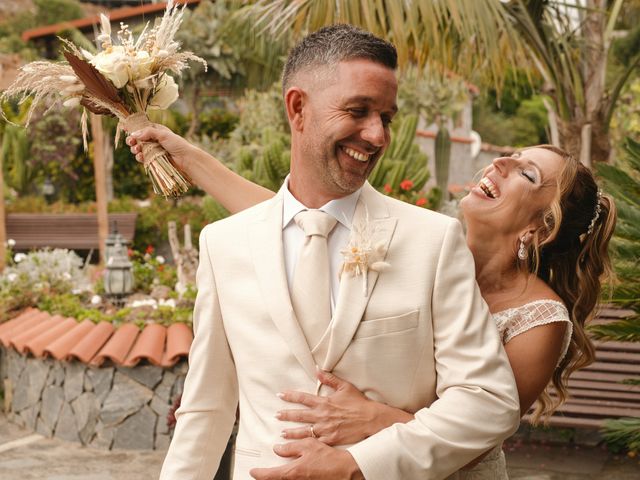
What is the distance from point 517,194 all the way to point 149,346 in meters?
4.38

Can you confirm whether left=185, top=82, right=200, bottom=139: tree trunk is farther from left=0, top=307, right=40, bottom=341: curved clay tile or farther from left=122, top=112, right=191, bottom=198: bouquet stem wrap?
left=122, top=112, right=191, bottom=198: bouquet stem wrap

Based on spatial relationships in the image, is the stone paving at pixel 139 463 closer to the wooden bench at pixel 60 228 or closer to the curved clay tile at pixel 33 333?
the curved clay tile at pixel 33 333

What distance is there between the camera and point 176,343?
647 centimetres

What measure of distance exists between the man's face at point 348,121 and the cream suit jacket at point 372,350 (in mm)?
122

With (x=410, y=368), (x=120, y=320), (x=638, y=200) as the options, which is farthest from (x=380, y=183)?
(x=410, y=368)

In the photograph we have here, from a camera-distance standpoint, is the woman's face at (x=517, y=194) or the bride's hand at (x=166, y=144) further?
the bride's hand at (x=166, y=144)

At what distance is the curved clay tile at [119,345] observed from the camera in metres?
6.41

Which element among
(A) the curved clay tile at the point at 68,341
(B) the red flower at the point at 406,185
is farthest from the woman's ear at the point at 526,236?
(B) the red flower at the point at 406,185

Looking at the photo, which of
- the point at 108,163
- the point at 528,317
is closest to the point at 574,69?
the point at 528,317

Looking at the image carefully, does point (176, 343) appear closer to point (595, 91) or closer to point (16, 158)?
point (595, 91)

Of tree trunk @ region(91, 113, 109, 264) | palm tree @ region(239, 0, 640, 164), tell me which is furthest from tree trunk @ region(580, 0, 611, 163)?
tree trunk @ region(91, 113, 109, 264)

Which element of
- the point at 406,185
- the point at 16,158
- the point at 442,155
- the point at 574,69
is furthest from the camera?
the point at 16,158

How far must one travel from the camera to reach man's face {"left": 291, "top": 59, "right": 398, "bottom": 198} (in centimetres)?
198

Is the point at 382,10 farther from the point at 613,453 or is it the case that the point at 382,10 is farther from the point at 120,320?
the point at 613,453
